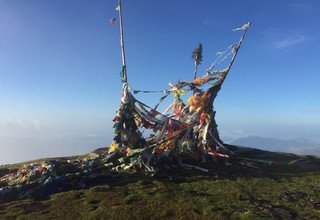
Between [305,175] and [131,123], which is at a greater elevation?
[131,123]

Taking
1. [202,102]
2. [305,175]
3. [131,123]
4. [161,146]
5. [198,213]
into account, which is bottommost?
[198,213]

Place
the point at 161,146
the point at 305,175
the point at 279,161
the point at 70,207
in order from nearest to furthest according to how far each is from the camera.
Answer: the point at 70,207 → the point at 305,175 → the point at 161,146 → the point at 279,161

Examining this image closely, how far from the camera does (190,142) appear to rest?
44406mm

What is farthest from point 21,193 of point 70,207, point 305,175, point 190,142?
point 305,175

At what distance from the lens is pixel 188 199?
1087 inches

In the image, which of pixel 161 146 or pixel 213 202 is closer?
pixel 213 202

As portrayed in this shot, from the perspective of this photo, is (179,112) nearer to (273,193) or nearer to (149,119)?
(149,119)

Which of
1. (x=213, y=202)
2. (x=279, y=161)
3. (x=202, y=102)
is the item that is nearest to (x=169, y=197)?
(x=213, y=202)

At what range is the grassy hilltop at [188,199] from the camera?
81.1ft

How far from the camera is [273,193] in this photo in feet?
99.2

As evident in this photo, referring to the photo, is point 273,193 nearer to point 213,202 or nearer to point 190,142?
point 213,202

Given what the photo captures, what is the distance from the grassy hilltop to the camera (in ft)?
81.1

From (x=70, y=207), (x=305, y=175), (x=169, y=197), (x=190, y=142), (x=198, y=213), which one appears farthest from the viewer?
(x=190, y=142)

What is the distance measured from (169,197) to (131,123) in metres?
15.1
